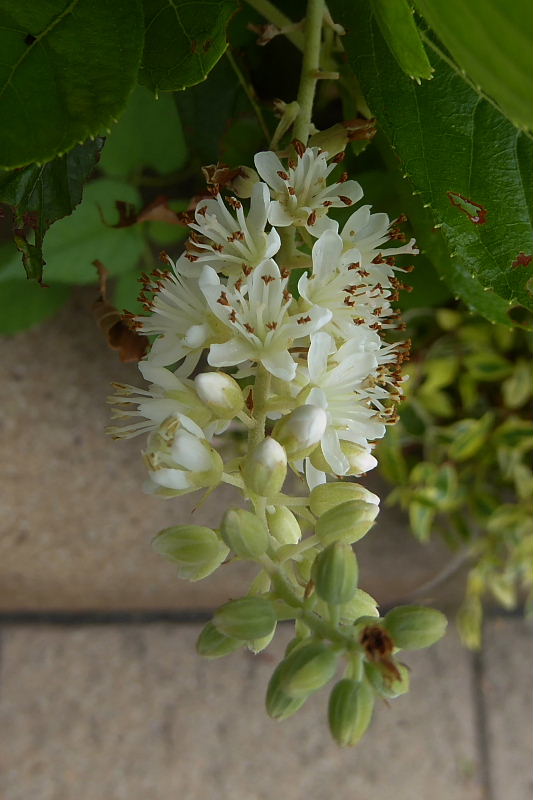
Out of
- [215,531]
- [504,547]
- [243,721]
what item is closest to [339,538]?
[215,531]

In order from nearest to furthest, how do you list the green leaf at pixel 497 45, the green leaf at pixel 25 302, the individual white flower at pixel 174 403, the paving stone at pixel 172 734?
the green leaf at pixel 497 45
the individual white flower at pixel 174 403
the green leaf at pixel 25 302
the paving stone at pixel 172 734

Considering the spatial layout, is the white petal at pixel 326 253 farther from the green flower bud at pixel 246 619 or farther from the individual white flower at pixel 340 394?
the green flower bud at pixel 246 619

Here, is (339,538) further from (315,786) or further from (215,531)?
(315,786)

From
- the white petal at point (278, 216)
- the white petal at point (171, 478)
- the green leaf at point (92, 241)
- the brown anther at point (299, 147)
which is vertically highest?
the brown anther at point (299, 147)

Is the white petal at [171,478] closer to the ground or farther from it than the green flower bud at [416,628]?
closer to the ground

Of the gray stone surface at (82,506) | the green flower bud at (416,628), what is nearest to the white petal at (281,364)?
the green flower bud at (416,628)

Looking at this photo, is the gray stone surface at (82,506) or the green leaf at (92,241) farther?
the gray stone surface at (82,506)

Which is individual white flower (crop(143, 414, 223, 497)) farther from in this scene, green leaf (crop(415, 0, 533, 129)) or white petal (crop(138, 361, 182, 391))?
green leaf (crop(415, 0, 533, 129))

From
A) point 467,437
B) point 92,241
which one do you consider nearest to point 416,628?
point 92,241
